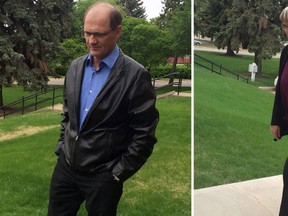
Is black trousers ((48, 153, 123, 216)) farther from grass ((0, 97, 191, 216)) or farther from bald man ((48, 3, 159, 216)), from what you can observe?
grass ((0, 97, 191, 216))

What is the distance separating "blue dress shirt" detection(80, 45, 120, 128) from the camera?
2113 millimetres

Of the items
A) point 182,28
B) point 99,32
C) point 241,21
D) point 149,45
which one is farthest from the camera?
point 149,45

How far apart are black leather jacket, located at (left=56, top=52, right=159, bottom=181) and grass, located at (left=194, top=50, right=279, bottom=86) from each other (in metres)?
4.01

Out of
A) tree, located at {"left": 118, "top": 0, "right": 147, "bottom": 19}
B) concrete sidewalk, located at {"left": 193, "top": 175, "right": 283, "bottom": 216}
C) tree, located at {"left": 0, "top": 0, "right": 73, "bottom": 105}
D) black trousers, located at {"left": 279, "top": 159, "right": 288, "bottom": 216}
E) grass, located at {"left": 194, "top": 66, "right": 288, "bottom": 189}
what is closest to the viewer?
black trousers, located at {"left": 279, "top": 159, "right": 288, "bottom": 216}

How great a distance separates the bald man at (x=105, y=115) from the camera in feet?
6.76

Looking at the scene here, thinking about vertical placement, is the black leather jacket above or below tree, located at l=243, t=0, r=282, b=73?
Answer: below

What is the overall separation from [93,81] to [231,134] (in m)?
4.43

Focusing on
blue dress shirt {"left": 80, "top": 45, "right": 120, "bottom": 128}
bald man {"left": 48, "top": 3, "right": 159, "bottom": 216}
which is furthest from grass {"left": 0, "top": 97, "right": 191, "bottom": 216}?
blue dress shirt {"left": 80, "top": 45, "right": 120, "bottom": 128}

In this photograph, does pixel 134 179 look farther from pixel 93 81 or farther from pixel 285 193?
pixel 93 81

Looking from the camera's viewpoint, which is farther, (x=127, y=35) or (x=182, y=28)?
(x=127, y=35)

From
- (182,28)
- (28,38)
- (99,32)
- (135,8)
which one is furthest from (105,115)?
(135,8)

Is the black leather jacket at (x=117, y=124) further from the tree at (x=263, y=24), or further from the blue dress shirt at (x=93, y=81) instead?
the tree at (x=263, y=24)

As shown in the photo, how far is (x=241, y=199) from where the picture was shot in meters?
4.02

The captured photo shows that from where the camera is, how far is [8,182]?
486 centimetres
